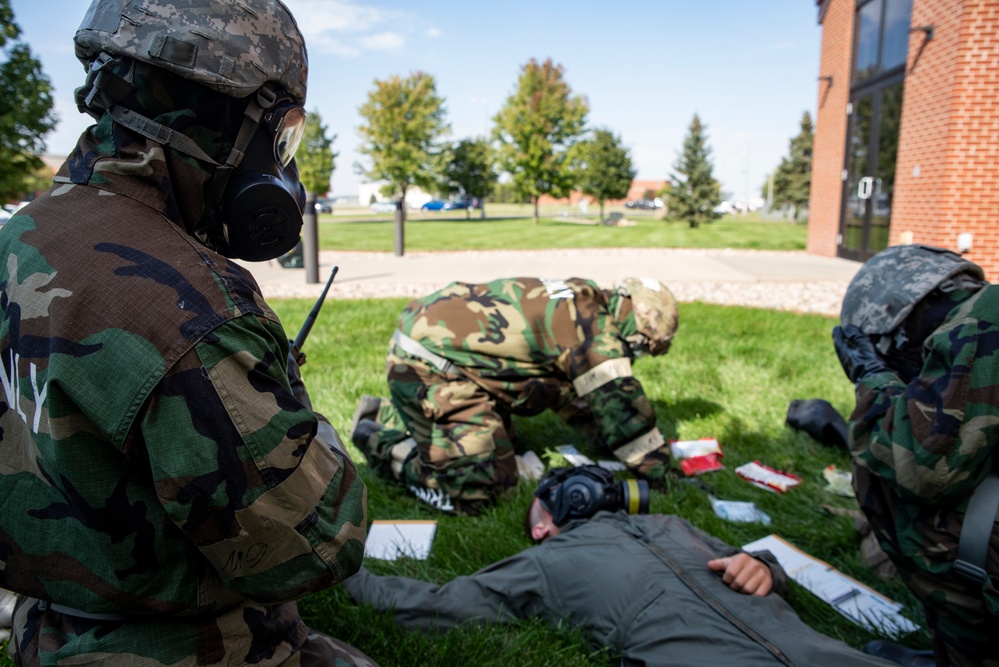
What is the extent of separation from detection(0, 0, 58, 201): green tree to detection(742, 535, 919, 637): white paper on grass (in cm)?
1744

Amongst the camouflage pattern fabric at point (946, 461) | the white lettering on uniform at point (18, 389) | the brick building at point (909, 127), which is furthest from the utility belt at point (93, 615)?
the brick building at point (909, 127)

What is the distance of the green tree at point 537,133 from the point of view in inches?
1508

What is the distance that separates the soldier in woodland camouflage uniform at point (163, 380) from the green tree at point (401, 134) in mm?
39369

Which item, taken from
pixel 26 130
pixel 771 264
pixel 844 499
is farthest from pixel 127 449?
pixel 26 130

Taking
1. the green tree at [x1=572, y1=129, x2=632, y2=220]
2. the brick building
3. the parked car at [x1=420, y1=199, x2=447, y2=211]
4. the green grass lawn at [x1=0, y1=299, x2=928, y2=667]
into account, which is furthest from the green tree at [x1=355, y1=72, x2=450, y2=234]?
the green grass lawn at [x1=0, y1=299, x2=928, y2=667]

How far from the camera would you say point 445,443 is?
378 cm

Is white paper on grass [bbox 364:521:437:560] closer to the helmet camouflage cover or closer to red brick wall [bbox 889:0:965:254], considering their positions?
the helmet camouflage cover

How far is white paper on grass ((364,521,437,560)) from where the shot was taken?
125 inches

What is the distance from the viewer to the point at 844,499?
3.76 metres

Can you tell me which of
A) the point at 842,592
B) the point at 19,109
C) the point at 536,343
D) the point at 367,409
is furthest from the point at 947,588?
the point at 19,109

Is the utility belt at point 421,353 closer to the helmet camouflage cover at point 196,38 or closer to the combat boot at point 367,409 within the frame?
the combat boot at point 367,409

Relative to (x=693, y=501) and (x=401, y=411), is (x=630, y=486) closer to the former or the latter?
(x=693, y=501)

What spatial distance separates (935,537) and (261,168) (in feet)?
7.48

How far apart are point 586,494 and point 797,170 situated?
53.5 meters
